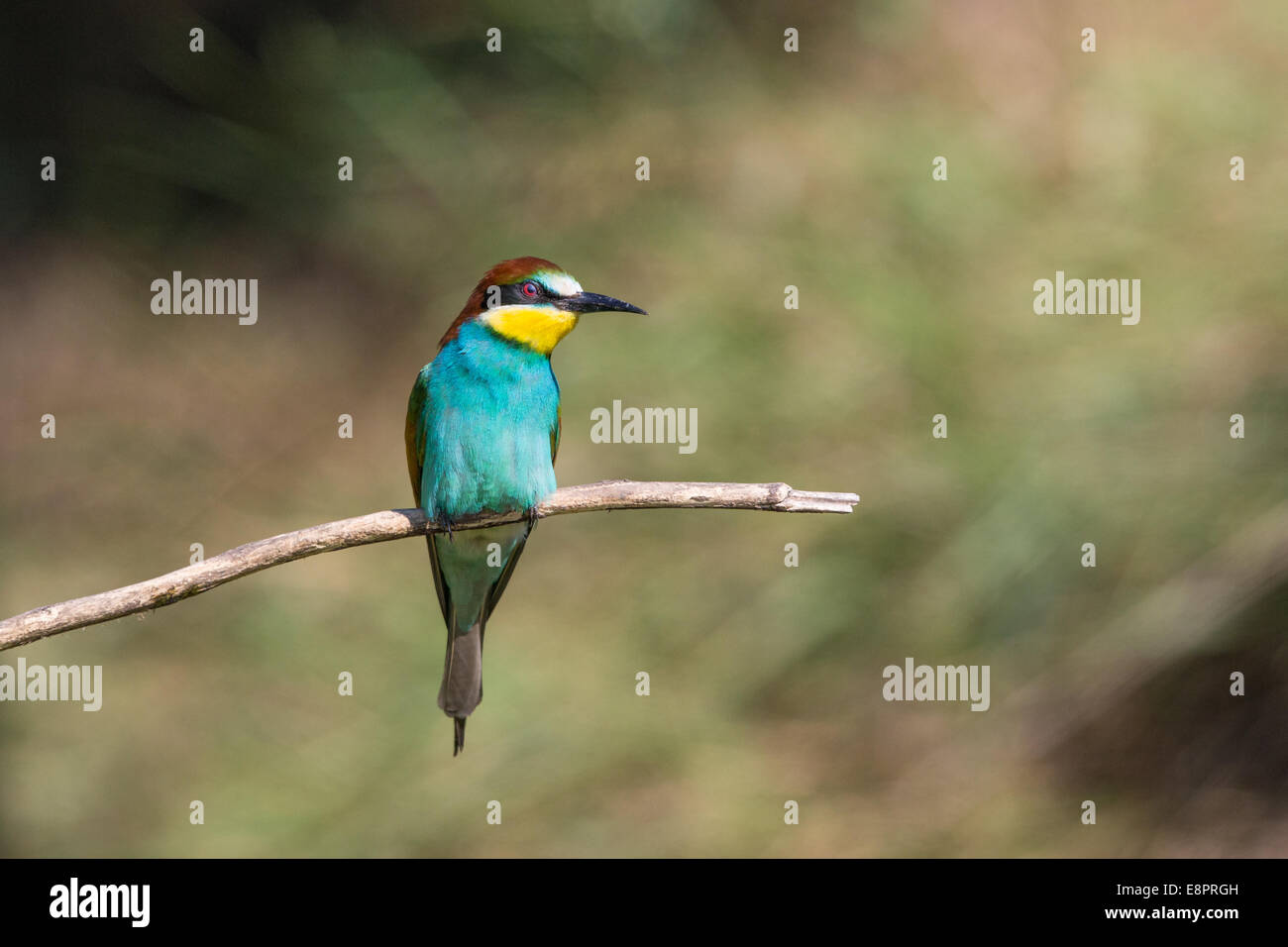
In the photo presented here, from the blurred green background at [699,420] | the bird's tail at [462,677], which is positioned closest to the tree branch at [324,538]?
the bird's tail at [462,677]

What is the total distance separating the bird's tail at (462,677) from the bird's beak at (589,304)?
906mm

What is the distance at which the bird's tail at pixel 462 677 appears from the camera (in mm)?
3168

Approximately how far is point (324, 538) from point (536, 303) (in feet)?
3.07

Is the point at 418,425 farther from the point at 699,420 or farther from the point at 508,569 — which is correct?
the point at 699,420

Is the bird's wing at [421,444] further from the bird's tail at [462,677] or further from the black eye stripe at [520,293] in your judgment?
the black eye stripe at [520,293]

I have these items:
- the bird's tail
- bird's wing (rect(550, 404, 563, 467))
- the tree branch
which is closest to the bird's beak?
bird's wing (rect(550, 404, 563, 467))

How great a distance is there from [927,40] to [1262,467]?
93.4 inches

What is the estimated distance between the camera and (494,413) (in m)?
2.92

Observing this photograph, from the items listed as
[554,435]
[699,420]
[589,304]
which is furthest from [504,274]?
[699,420]

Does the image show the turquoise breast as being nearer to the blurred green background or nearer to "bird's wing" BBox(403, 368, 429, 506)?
"bird's wing" BBox(403, 368, 429, 506)

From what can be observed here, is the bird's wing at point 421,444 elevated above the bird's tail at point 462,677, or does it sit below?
above

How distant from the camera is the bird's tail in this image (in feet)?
10.4

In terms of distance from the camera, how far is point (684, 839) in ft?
14.1

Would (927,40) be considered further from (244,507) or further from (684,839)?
(244,507)
